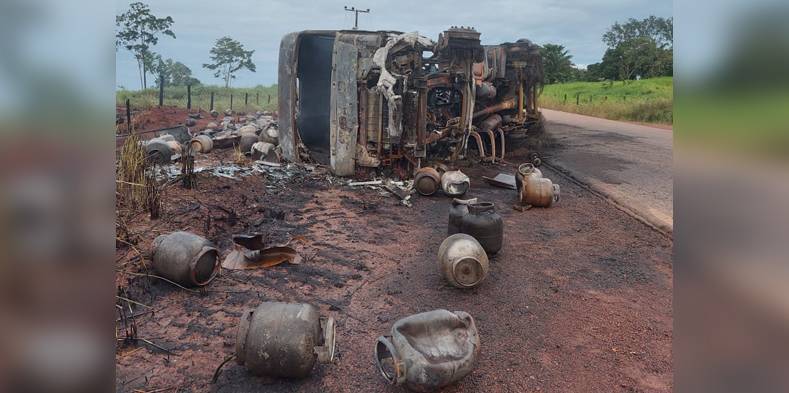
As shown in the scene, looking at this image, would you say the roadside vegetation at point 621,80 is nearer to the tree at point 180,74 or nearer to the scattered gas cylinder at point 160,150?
the scattered gas cylinder at point 160,150

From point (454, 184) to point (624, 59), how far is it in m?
35.1

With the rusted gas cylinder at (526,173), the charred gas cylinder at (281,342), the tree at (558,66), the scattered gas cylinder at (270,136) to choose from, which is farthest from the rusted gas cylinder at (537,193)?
the tree at (558,66)

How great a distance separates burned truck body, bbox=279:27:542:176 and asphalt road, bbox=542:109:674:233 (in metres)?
1.92

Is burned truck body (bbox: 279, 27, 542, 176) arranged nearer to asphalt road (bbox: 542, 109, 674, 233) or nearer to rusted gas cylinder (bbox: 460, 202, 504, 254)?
asphalt road (bbox: 542, 109, 674, 233)

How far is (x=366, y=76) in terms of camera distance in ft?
32.3

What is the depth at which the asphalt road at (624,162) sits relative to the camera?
836 cm

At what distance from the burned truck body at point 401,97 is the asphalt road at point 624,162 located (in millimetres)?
1920

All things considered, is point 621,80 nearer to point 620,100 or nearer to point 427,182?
point 620,100

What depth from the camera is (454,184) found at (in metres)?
8.99

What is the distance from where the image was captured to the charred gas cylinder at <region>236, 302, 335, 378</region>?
3.27 meters

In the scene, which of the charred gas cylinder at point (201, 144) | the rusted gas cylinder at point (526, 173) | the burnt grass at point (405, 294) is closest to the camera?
the burnt grass at point (405, 294)
